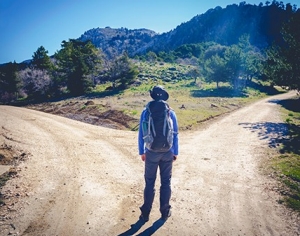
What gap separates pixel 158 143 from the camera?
4.78m

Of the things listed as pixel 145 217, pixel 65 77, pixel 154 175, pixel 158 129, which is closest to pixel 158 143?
pixel 158 129

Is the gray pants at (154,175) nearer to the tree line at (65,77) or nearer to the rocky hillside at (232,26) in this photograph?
the tree line at (65,77)

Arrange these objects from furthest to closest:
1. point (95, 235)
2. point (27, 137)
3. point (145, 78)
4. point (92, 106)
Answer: point (145, 78) < point (92, 106) < point (27, 137) < point (95, 235)

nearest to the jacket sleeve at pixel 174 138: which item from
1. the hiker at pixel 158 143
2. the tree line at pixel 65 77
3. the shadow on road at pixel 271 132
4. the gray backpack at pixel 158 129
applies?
the hiker at pixel 158 143

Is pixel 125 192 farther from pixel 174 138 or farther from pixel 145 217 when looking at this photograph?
pixel 174 138

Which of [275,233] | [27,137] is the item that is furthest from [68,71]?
[275,233]

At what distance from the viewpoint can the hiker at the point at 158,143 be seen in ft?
15.8

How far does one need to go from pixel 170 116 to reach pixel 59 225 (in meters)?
3.29

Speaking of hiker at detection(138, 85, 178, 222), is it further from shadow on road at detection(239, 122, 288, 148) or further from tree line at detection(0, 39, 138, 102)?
tree line at detection(0, 39, 138, 102)

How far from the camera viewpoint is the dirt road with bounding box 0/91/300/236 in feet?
16.1

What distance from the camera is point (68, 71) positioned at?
4412cm

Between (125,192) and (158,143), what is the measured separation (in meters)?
2.45

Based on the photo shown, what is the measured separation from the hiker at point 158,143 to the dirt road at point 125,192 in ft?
1.94

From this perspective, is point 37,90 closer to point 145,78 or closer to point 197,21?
point 145,78
